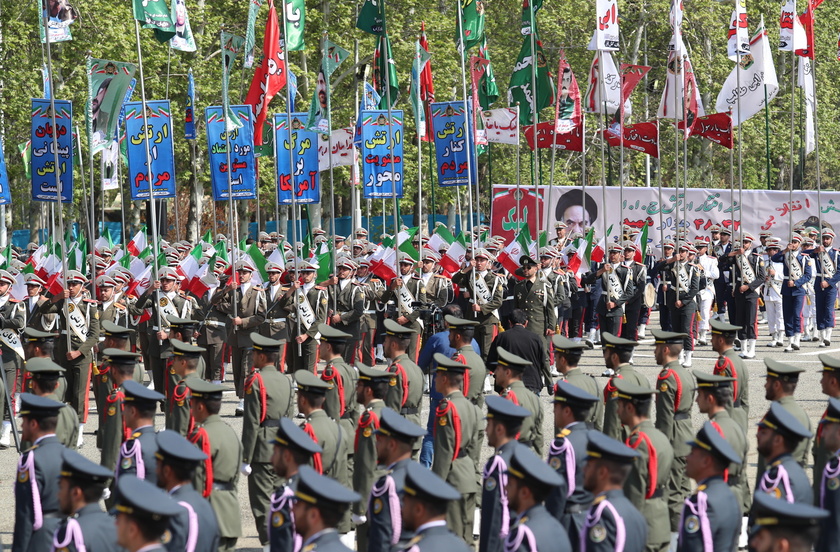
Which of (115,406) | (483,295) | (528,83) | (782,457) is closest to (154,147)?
(483,295)

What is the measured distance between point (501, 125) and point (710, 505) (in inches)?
763

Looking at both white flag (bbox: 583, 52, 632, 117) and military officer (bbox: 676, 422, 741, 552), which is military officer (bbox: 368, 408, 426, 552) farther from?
white flag (bbox: 583, 52, 632, 117)

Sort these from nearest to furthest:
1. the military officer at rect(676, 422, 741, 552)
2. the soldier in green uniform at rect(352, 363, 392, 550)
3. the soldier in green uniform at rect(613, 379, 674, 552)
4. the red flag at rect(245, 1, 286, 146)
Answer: the military officer at rect(676, 422, 741, 552) → the soldier in green uniform at rect(613, 379, 674, 552) → the soldier in green uniform at rect(352, 363, 392, 550) → the red flag at rect(245, 1, 286, 146)

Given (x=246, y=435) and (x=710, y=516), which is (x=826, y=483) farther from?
(x=246, y=435)

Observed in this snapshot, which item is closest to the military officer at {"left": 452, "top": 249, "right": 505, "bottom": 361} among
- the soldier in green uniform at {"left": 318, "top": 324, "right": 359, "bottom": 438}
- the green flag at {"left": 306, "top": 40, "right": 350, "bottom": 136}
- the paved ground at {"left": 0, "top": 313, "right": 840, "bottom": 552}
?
the paved ground at {"left": 0, "top": 313, "right": 840, "bottom": 552}

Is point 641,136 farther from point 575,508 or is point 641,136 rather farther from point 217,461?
point 217,461

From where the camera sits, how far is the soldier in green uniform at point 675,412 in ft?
31.0

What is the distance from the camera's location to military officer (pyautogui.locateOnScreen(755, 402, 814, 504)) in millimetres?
6828

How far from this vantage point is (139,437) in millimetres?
7621

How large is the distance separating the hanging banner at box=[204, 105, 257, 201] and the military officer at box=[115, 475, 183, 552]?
14428 mm

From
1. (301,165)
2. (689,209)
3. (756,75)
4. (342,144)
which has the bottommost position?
(689,209)

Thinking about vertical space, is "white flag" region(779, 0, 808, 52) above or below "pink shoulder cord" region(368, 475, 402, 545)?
above

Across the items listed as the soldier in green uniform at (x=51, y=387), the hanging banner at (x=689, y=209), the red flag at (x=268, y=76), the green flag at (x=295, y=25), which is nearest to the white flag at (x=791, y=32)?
the hanging banner at (x=689, y=209)

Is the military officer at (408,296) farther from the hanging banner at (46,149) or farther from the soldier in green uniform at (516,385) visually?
the soldier in green uniform at (516,385)
